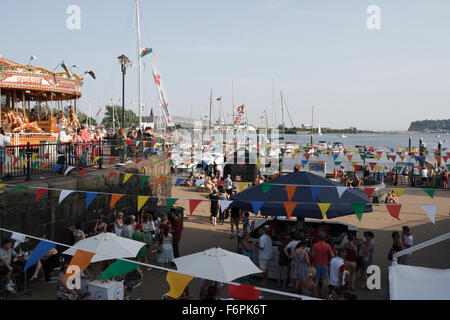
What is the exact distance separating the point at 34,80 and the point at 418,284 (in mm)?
20668

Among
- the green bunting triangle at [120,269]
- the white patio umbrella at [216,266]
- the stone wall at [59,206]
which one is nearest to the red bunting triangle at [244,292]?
the white patio umbrella at [216,266]

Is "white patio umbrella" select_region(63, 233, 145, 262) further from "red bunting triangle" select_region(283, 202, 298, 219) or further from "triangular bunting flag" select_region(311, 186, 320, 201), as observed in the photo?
→ "triangular bunting flag" select_region(311, 186, 320, 201)

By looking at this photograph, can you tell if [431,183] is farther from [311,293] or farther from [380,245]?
[311,293]

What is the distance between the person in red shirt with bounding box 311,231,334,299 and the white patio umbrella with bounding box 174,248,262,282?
2.25m

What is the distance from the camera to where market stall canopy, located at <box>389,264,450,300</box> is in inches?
191

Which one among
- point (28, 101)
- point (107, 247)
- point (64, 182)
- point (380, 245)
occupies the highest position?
point (28, 101)

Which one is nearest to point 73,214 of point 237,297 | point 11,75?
point 237,297

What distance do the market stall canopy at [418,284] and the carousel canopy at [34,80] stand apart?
19819mm

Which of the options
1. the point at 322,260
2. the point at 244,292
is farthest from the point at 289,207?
the point at 244,292

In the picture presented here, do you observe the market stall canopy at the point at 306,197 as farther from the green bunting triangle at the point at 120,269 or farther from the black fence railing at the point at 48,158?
the black fence railing at the point at 48,158

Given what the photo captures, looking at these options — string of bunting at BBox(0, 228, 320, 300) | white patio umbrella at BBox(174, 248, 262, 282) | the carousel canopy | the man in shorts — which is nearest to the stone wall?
string of bunting at BBox(0, 228, 320, 300)

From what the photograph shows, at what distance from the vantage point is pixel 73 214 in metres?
11.1
